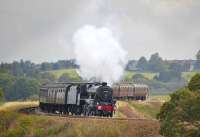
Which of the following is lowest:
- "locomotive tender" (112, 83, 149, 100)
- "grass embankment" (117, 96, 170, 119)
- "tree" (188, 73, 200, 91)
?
"grass embankment" (117, 96, 170, 119)

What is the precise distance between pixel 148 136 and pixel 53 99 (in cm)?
2645

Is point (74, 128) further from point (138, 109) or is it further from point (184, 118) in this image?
point (138, 109)

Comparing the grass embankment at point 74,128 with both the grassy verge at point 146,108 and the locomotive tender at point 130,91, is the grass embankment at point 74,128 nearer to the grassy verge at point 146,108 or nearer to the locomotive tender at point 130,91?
the grassy verge at point 146,108

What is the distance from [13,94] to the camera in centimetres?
19275

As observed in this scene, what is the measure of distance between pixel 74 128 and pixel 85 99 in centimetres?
890

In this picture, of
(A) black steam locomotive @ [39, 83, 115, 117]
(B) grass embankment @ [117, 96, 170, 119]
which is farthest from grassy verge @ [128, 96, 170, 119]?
(A) black steam locomotive @ [39, 83, 115, 117]

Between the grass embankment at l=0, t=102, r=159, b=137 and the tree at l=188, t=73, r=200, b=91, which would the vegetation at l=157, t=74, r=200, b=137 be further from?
the grass embankment at l=0, t=102, r=159, b=137

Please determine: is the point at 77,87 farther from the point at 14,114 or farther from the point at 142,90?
the point at 142,90

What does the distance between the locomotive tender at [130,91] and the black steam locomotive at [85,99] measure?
3700 centimetres

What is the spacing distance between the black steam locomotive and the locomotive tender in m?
37.0

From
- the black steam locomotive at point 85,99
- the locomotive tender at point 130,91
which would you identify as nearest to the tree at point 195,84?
the black steam locomotive at point 85,99

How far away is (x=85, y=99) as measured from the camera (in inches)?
2872

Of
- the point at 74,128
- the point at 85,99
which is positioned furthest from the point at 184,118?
the point at 85,99

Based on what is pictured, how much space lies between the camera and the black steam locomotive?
236 ft
